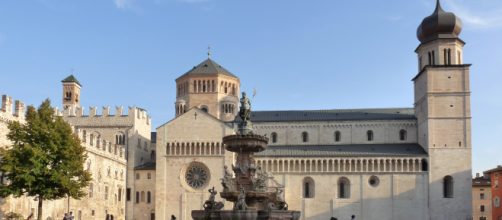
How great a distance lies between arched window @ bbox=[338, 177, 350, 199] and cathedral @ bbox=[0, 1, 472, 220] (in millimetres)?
112

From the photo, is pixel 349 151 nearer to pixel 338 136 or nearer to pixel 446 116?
pixel 338 136

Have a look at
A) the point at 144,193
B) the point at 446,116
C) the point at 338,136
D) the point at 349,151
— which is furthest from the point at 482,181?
the point at 144,193

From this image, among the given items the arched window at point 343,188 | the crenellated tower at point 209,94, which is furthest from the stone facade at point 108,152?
the arched window at point 343,188

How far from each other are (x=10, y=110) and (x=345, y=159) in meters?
37.1

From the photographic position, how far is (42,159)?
42.5 meters

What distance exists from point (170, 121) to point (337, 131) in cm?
2001

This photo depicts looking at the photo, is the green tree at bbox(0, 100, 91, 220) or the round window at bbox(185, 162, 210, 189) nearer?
the green tree at bbox(0, 100, 91, 220)

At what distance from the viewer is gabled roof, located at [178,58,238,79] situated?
82250 mm

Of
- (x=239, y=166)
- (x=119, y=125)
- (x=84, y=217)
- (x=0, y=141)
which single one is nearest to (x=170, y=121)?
(x=119, y=125)

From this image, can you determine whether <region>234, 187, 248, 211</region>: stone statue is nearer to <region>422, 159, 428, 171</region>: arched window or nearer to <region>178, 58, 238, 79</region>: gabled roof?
<region>422, 159, 428, 171</region>: arched window

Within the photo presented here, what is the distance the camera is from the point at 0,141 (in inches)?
1800

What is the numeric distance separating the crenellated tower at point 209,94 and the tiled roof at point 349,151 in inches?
421

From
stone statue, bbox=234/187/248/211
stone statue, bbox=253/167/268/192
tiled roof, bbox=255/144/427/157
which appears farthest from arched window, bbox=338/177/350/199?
stone statue, bbox=234/187/248/211

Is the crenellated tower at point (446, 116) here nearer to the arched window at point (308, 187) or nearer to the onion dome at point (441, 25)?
the onion dome at point (441, 25)
